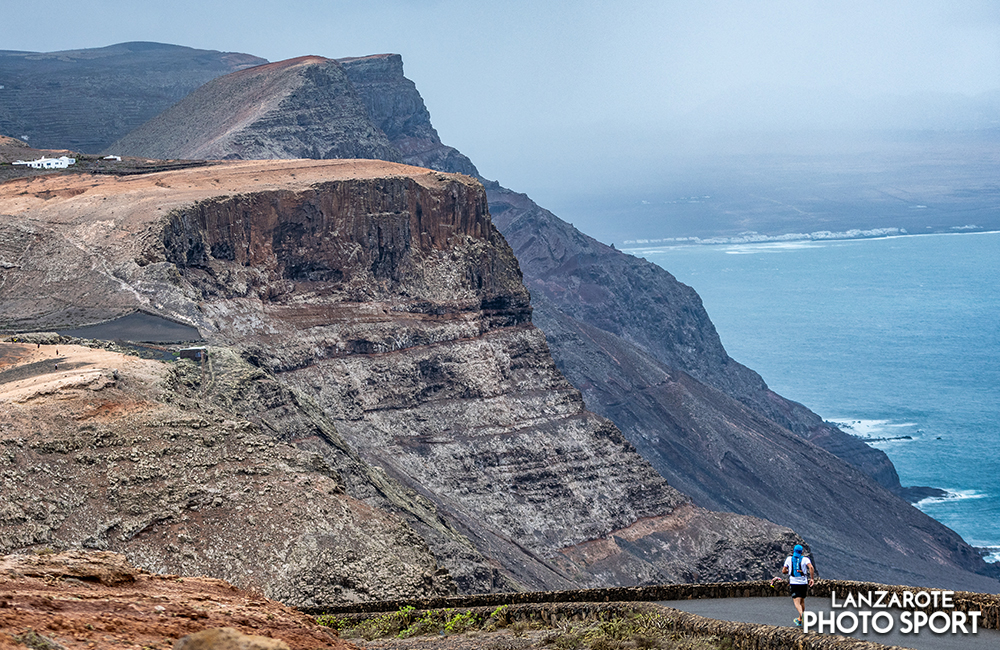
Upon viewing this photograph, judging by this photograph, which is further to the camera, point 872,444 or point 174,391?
point 872,444

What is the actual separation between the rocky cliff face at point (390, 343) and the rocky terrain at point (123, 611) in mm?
26520

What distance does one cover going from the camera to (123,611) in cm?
1720

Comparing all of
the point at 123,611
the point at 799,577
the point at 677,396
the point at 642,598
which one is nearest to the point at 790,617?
the point at 799,577

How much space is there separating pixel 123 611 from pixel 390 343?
2326 inches

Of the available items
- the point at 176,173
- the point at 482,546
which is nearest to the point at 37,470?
the point at 482,546

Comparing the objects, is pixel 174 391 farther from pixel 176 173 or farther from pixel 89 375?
pixel 176 173

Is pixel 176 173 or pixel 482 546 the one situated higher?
pixel 176 173

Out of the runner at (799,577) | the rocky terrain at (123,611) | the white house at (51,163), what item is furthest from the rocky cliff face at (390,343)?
the runner at (799,577)

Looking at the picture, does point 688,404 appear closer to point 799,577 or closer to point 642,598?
point 642,598

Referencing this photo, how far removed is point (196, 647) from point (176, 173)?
259ft

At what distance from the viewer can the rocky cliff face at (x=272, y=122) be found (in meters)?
135

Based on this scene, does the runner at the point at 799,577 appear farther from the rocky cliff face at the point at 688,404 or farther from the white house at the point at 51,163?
the white house at the point at 51,163

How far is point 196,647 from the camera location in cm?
1288

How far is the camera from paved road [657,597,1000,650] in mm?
18922
